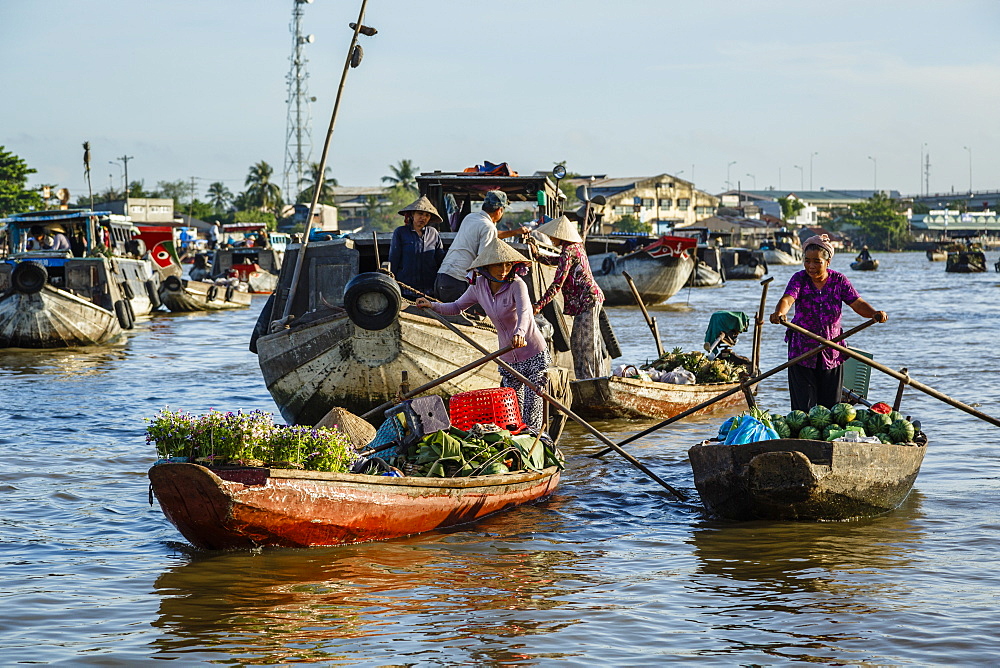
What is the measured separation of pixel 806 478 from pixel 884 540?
632 mm

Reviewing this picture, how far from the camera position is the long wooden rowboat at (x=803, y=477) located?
6809mm

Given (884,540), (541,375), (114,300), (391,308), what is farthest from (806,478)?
(114,300)

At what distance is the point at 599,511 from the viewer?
7.83 metres

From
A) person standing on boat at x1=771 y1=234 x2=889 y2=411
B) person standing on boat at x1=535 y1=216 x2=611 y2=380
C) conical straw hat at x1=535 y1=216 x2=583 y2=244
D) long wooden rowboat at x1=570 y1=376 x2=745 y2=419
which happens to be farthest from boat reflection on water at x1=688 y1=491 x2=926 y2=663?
long wooden rowboat at x1=570 y1=376 x2=745 y2=419

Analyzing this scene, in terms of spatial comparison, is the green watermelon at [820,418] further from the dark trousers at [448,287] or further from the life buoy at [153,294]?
the life buoy at [153,294]

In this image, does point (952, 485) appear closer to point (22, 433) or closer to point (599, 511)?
point (599, 511)

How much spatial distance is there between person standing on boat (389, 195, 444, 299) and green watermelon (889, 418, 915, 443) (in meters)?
4.36

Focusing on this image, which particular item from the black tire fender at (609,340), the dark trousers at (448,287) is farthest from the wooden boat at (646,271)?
the dark trousers at (448,287)

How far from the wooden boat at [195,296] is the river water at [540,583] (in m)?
20.1

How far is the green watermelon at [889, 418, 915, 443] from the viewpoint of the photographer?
729 centimetres

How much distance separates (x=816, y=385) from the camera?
309 inches

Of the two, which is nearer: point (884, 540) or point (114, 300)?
point (884, 540)

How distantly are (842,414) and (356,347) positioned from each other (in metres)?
4.27

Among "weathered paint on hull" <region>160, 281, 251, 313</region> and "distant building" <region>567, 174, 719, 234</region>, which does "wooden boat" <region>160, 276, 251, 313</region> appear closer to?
"weathered paint on hull" <region>160, 281, 251, 313</region>
